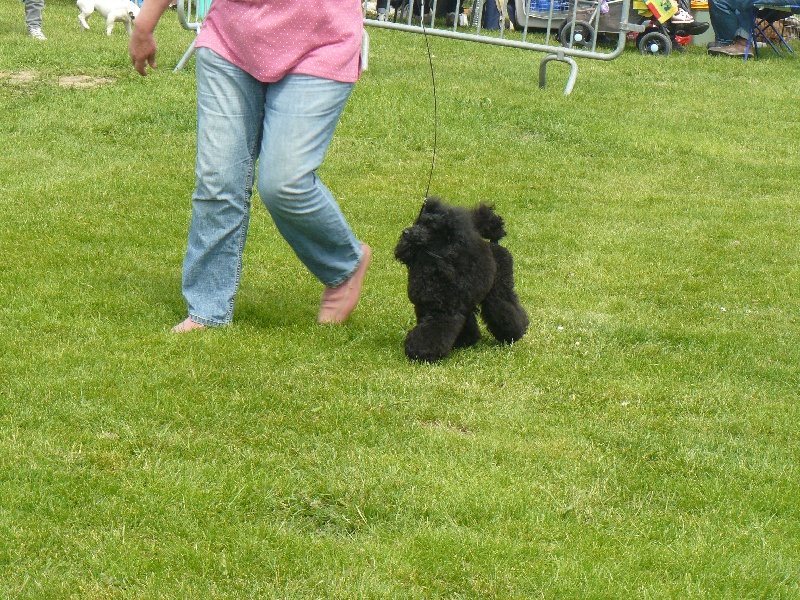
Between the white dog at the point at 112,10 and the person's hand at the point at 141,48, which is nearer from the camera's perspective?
the person's hand at the point at 141,48

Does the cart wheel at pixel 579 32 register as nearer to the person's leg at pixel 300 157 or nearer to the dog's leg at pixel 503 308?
the dog's leg at pixel 503 308

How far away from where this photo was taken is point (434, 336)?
4703 millimetres

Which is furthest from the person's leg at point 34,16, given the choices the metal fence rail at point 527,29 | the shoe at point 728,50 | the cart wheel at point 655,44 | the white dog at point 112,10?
the shoe at point 728,50

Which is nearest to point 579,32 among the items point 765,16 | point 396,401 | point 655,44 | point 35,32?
point 655,44

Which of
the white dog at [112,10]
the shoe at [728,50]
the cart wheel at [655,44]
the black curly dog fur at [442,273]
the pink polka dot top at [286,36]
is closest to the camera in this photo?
the pink polka dot top at [286,36]

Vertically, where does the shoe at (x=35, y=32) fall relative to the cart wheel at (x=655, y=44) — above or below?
below

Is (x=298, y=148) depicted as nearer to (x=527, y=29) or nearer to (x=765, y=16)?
(x=765, y=16)

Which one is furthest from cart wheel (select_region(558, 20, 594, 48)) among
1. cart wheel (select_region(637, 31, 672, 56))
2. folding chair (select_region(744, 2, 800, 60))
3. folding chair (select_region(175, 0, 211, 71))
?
folding chair (select_region(175, 0, 211, 71))

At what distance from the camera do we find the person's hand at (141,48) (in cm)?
485

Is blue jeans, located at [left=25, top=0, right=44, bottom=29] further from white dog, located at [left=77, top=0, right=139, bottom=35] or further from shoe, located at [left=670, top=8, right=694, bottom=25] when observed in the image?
shoe, located at [left=670, top=8, right=694, bottom=25]

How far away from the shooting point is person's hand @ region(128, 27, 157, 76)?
4852mm

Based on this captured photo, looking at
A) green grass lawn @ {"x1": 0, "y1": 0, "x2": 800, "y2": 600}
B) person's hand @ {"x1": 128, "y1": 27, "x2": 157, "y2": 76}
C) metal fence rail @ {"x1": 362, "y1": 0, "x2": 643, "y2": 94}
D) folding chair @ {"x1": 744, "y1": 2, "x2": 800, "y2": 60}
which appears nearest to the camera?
green grass lawn @ {"x1": 0, "y1": 0, "x2": 800, "y2": 600}

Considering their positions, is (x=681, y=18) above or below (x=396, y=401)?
above

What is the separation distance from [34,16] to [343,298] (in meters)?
9.86
